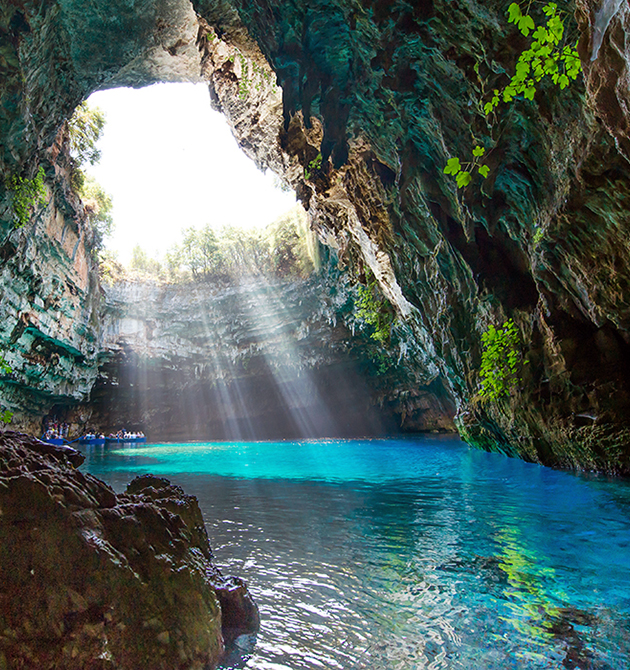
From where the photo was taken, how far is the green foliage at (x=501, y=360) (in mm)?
9261

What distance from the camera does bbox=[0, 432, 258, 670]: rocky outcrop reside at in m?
1.70

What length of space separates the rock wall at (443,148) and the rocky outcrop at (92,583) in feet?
17.3

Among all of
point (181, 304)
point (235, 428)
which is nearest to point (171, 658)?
point (181, 304)

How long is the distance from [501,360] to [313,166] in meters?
6.82

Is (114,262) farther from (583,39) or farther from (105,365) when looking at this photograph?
(583,39)

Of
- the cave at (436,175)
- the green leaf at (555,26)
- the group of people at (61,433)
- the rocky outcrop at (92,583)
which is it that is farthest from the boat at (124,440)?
the green leaf at (555,26)

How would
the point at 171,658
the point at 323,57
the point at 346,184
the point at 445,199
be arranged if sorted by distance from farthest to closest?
the point at 346,184, the point at 445,199, the point at 323,57, the point at 171,658

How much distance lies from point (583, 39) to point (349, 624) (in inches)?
222

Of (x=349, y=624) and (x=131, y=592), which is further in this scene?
(x=349, y=624)

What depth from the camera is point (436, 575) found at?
134 inches

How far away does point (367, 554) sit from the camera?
3.96 metres

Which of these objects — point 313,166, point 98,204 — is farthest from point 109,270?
point 313,166

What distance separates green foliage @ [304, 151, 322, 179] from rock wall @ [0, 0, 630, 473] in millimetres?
56

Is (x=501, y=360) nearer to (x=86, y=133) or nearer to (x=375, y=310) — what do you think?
(x=375, y=310)
